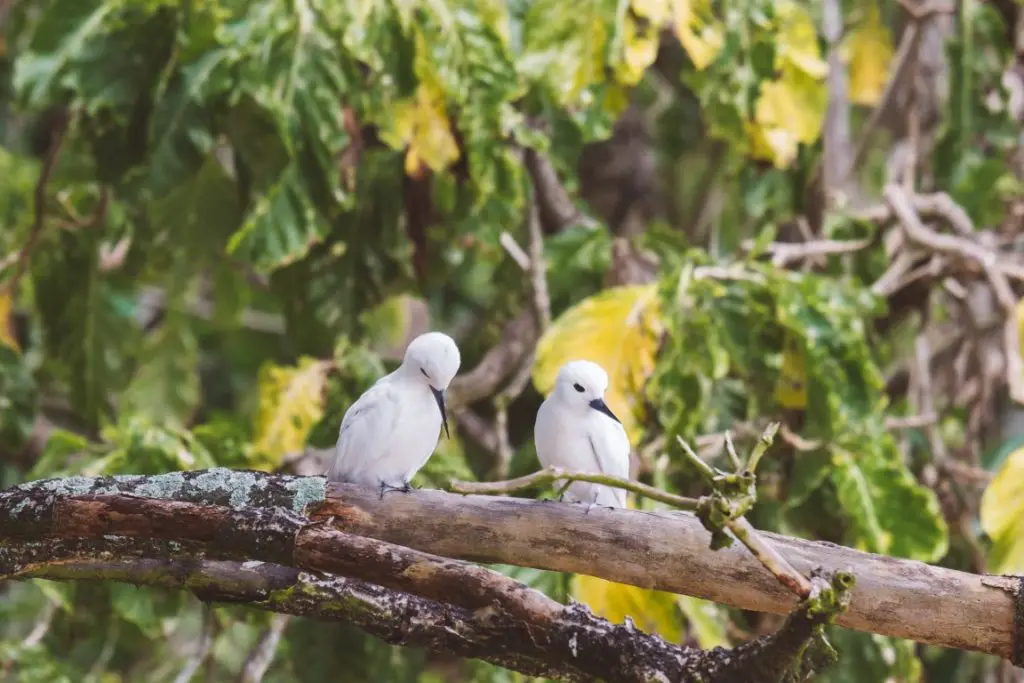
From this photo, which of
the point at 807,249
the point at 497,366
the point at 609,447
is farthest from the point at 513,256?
the point at 609,447

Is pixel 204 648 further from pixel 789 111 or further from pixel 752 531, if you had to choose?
pixel 752 531

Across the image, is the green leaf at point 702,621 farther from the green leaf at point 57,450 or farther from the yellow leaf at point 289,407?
the green leaf at point 57,450

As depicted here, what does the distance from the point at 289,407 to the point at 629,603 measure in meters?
0.91

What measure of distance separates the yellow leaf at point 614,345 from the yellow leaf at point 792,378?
0.37 metres

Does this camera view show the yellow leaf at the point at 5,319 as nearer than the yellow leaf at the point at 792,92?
No

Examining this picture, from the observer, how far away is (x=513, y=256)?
2.78 meters

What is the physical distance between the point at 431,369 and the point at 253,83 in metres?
1.32

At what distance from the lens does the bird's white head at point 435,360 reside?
1106mm

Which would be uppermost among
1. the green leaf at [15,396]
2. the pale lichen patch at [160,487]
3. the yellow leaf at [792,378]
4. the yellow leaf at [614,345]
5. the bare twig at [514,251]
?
the pale lichen patch at [160,487]

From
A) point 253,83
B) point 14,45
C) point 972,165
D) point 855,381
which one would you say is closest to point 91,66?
point 253,83

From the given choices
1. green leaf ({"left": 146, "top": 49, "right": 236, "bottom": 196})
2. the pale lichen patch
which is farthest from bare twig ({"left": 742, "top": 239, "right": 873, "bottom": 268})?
the pale lichen patch

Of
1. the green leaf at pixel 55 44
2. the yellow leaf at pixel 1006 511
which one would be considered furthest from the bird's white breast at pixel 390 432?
the green leaf at pixel 55 44

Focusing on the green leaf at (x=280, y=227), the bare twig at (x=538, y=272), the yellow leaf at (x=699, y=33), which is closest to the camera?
the green leaf at (x=280, y=227)

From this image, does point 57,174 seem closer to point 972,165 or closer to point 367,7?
point 367,7
